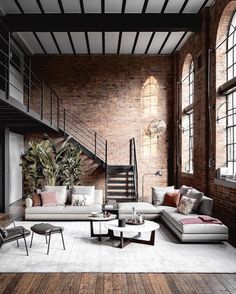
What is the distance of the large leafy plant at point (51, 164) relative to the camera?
31.2 feet

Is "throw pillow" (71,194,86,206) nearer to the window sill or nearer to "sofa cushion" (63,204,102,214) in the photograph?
"sofa cushion" (63,204,102,214)

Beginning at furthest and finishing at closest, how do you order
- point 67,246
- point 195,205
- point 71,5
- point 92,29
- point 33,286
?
point 92,29, point 71,5, point 195,205, point 67,246, point 33,286

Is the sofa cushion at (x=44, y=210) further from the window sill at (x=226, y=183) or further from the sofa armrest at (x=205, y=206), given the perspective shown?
the window sill at (x=226, y=183)

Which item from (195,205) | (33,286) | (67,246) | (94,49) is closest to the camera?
(33,286)

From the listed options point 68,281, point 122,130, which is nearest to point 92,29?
point 122,130

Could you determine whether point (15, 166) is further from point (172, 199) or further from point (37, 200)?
point (172, 199)

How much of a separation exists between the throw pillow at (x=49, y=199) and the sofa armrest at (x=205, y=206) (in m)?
3.37

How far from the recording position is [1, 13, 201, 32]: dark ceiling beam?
818 cm

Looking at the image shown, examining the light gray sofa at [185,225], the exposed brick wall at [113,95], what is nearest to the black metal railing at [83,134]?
the exposed brick wall at [113,95]

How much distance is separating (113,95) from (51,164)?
3459 millimetres

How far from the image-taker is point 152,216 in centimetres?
734

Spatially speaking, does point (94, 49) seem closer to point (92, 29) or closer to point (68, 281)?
point (92, 29)

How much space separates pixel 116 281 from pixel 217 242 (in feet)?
8.16

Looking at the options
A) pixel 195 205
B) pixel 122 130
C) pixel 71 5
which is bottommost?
pixel 195 205
